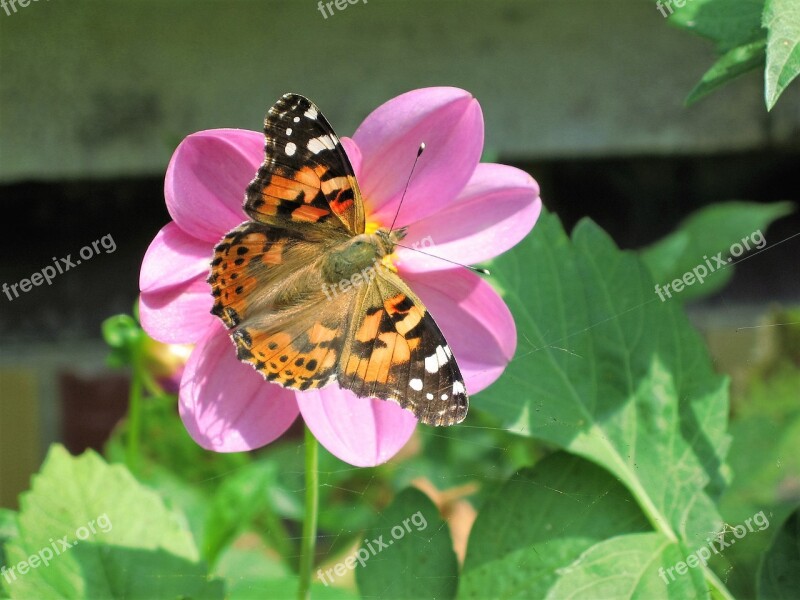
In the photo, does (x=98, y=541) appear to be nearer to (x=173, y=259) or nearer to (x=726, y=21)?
(x=173, y=259)

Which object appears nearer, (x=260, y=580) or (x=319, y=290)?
(x=319, y=290)

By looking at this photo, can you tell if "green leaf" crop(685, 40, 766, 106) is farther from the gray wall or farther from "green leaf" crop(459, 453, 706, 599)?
the gray wall

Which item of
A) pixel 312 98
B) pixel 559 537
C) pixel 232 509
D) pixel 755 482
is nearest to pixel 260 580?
pixel 232 509

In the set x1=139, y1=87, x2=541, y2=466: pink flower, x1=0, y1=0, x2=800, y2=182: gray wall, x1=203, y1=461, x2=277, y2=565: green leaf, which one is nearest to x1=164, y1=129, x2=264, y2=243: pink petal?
x1=139, y1=87, x2=541, y2=466: pink flower

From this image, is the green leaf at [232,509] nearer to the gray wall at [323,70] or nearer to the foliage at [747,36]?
the foliage at [747,36]

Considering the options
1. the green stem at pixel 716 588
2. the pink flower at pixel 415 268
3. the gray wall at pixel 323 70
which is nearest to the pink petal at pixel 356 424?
the pink flower at pixel 415 268
